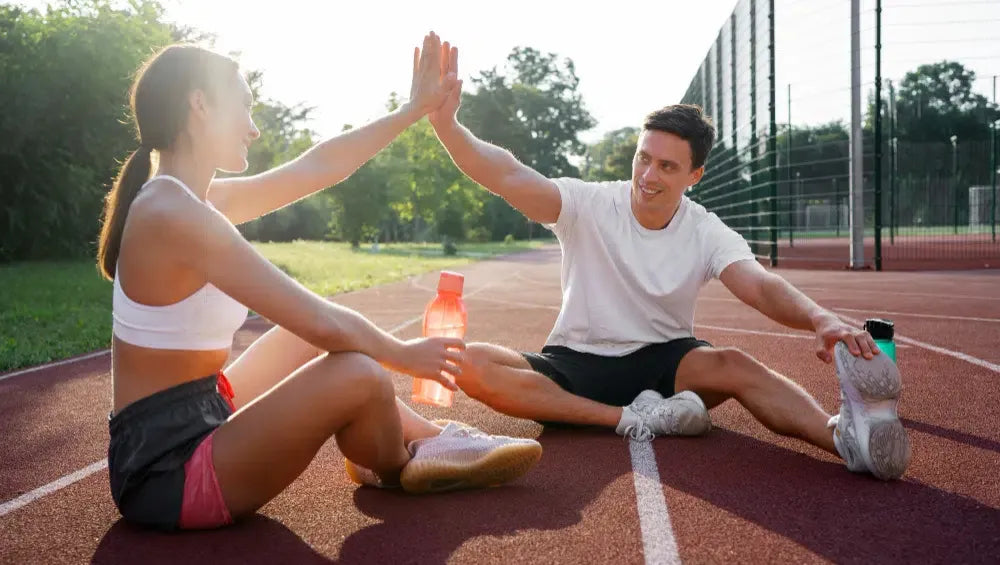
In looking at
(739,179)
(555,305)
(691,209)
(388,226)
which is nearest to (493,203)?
(388,226)

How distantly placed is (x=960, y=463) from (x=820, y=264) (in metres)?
16.4

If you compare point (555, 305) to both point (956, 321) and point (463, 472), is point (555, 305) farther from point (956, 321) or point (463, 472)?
point (463, 472)

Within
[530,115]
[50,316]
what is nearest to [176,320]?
[50,316]

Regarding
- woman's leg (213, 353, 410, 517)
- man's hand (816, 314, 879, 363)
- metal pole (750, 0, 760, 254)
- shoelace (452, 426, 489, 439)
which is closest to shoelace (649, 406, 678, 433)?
man's hand (816, 314, 879, 363)

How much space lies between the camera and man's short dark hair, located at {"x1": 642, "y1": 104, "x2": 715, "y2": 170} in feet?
14.6

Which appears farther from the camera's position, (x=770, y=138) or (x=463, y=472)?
(x=770, y=138)

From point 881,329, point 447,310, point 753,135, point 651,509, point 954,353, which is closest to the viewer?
point 651,509

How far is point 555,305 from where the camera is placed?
11.9 meters

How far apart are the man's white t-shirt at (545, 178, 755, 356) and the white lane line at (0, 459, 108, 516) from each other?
7.54 ft

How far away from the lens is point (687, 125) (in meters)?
4.45

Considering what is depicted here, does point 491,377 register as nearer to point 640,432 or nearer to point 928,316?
point 640,432

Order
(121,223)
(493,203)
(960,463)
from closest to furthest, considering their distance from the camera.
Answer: (121,223)
(960,463)
(493,203)

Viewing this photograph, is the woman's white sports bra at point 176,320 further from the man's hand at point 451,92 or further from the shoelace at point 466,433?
the man's hand at point 451,92

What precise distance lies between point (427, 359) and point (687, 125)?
223 centimetres
